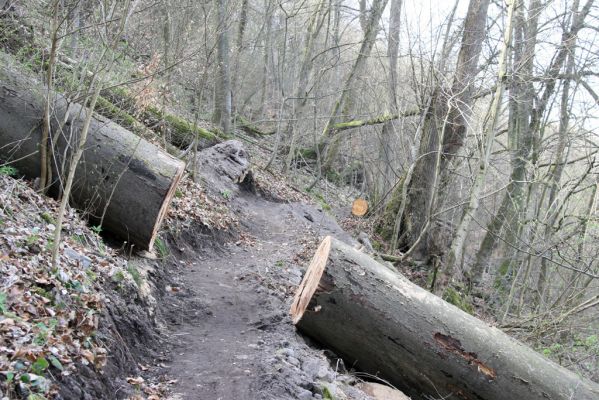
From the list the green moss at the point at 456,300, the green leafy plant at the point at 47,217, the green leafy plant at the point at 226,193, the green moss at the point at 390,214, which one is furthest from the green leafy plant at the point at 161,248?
the green moss at the point at 390,214

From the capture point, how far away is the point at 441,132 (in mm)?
9836

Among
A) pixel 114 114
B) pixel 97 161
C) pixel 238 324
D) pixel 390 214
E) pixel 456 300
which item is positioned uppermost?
pixel 114 114

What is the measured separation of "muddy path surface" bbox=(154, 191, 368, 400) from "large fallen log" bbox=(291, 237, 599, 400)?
37 cm

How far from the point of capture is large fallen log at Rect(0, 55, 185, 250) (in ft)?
18.4

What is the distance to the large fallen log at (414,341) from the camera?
193 inches

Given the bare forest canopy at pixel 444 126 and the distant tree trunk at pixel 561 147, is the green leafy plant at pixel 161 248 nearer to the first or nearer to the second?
the bare forest canopy at pixel 444 126

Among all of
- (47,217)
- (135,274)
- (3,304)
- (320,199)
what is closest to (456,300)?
(320,199)

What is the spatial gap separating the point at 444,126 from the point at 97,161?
19.7 feet

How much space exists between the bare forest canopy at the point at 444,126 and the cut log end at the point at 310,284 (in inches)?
119

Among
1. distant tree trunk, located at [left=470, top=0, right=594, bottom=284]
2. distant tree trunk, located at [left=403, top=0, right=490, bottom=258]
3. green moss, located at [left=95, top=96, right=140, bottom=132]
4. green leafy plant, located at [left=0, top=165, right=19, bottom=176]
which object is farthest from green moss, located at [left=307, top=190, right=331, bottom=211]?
green leafy plant, located at [left=0, top=165, right=19, bottom=176]

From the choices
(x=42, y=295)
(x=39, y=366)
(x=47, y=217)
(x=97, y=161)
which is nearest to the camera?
(x=39, y=366)

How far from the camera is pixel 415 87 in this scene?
10836 mm

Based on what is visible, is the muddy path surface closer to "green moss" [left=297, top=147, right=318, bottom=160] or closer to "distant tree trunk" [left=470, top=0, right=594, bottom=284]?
"distant tree trunk" [left=470, top=0, right=594, bottom=284]

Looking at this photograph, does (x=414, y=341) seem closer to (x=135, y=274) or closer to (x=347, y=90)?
(x=135, y=274)
